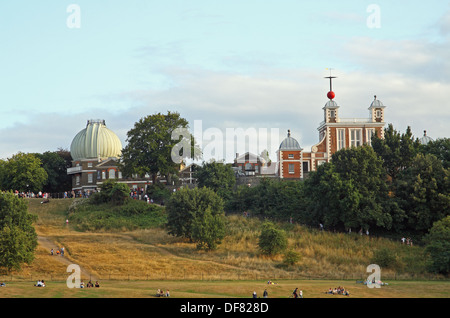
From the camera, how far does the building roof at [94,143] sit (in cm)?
11238

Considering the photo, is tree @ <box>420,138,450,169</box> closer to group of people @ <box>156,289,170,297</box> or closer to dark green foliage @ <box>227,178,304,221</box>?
dark green foliage @ <box>227,178,304,221</box>

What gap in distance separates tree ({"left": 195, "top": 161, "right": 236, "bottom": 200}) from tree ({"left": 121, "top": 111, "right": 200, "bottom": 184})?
14.8 ft

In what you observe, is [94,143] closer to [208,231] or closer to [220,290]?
[208,231]

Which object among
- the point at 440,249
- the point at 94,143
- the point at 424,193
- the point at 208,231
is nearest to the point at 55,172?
the point at 94,143

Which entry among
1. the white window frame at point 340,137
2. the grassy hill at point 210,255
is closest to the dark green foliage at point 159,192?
the grassy hill at point 210,255

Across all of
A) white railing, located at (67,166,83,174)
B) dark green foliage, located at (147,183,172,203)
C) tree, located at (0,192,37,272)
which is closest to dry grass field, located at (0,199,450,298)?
tree, located at (0,192,37,272)

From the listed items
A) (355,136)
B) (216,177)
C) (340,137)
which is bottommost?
(216,177)

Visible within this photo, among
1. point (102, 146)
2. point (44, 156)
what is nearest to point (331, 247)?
point (102, 146)

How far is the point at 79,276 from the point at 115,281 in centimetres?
412

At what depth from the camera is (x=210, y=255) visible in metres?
66.8

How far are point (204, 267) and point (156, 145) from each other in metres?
34.9

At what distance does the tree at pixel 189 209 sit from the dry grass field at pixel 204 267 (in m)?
1.61
